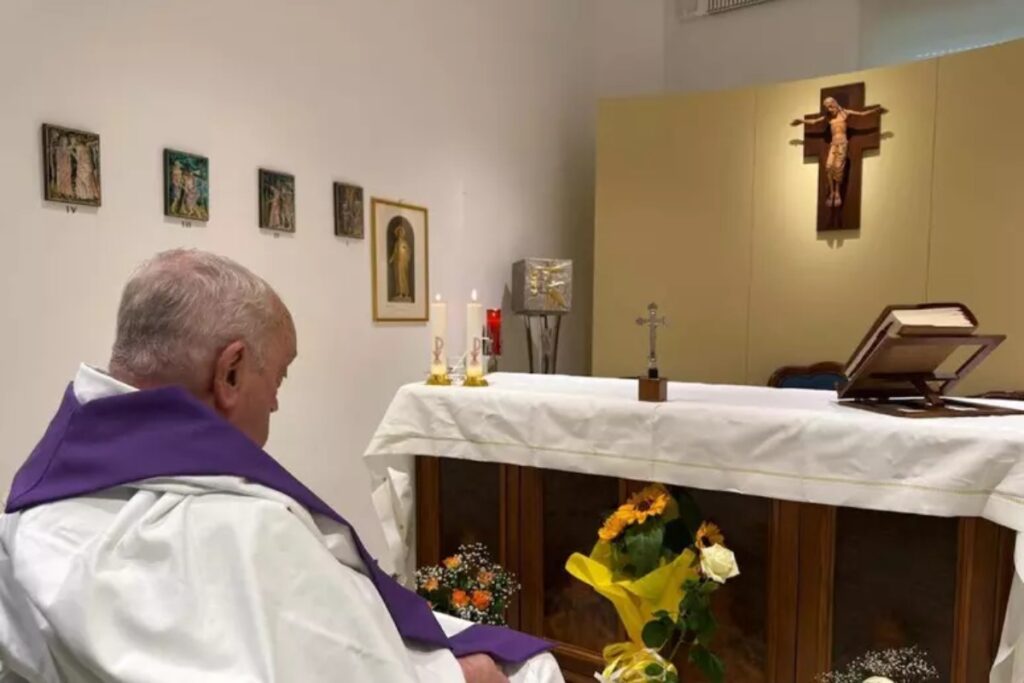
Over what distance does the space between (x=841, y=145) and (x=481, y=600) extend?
10.9 feet

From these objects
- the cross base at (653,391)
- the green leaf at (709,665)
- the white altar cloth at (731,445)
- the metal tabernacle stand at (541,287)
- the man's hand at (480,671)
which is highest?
the metal tabernacle stand at (541,287)

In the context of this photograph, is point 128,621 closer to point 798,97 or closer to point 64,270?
point 64,270

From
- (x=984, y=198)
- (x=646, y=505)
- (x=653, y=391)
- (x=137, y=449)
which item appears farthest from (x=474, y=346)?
(x=984, y=198)

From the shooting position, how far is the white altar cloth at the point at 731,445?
64.9 inches

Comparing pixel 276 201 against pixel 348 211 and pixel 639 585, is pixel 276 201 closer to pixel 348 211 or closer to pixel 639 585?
pixel 348 211

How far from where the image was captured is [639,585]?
1783mm

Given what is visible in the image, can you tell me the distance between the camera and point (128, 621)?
0.88 metres

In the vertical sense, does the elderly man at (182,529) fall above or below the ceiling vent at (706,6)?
below

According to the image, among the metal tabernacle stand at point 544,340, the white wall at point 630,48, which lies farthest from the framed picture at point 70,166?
the white wall at point 630,48

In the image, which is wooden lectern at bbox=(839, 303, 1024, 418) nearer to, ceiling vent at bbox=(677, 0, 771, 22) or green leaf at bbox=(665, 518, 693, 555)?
green leaf at bbox=(665, 518, 693, 555)

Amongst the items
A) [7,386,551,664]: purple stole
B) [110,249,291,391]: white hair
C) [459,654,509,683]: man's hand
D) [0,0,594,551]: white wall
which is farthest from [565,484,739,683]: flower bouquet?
[0,0,594,551]: white wall

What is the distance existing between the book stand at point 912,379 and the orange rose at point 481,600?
1142 millimetres

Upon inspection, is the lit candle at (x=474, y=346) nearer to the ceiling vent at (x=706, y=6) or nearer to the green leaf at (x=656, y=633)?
the green leaf at (x=656, y=633)

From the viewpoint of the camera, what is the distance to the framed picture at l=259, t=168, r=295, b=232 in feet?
9.57
